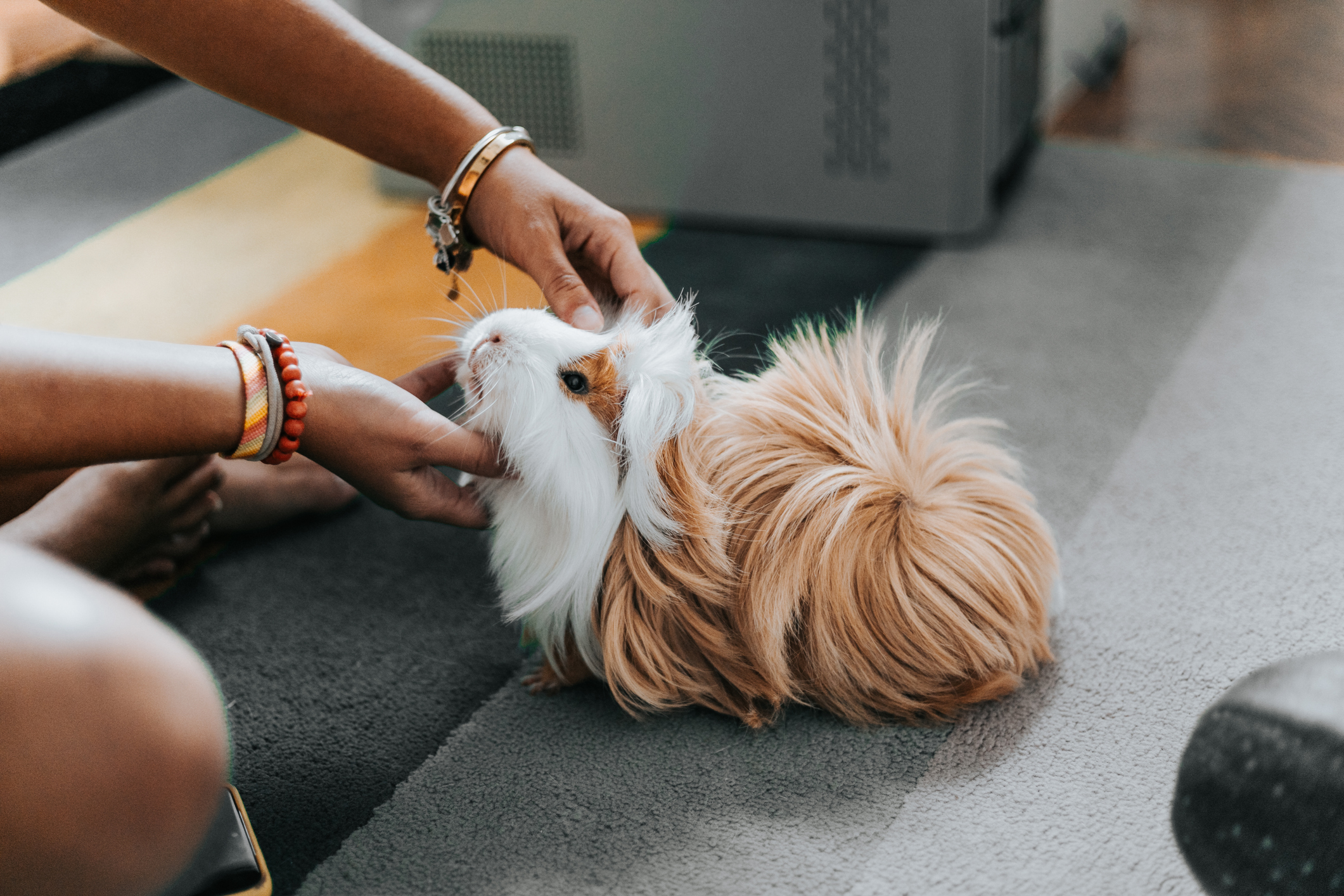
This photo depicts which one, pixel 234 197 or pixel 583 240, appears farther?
pixel 234 197

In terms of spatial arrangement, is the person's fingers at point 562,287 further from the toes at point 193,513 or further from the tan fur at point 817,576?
the toes at point 193,513

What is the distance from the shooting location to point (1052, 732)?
0.80 meters

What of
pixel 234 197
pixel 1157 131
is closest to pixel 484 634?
pixel 234 197

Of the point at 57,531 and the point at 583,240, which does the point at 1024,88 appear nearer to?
the point at 583,240

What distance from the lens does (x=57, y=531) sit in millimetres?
890

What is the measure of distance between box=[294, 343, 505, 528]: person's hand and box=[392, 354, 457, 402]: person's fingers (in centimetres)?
6

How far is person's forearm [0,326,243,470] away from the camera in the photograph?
0.62 m

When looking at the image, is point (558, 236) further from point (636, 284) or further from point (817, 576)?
point (817, 576)

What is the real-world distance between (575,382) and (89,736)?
0.37 metres

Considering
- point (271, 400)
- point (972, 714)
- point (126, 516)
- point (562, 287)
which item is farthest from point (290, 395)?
point (972, 714)

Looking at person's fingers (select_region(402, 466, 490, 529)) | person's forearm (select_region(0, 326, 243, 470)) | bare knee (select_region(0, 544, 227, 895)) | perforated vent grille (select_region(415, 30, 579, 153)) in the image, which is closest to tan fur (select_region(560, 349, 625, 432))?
person's fingers (select_region(402, 466, 490, 529))

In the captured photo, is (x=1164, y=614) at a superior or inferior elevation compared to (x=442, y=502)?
inferior

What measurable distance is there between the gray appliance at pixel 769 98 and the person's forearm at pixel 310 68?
0.77 m

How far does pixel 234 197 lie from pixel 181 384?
1327 mm
